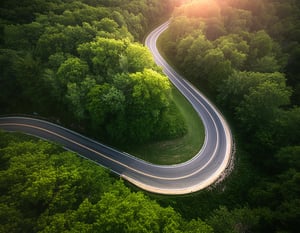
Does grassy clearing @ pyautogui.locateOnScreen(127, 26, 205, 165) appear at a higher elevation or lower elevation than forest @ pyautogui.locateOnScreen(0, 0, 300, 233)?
lower

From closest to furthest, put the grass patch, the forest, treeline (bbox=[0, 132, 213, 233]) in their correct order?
treeline (bbox=[0, 132, 213, 233]) → the forest → the grass patch

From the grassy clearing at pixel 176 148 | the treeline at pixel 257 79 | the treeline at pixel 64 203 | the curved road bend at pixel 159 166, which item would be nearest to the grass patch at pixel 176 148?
the grassy clearing at pixel 176 148

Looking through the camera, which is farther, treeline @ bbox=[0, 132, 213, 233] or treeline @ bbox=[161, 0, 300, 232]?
treeline @ bbox=[161, 0, 300, 232]

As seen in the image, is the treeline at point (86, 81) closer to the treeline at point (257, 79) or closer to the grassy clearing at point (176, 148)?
the grassy clearing at point (176, 148)

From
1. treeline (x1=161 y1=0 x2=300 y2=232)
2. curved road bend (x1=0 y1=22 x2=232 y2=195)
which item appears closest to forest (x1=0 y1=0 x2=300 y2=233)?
treeline (x1=161 y1=0 x2=300 y2=232)

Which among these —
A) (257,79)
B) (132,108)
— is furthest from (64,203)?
(257,79)

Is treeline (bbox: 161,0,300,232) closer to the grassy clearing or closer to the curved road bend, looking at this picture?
the curved road bend

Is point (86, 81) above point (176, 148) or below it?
above

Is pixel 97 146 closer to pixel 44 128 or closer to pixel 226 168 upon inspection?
pixel 44 128

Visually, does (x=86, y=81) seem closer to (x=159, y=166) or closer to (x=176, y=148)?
(x=159, y=166)
